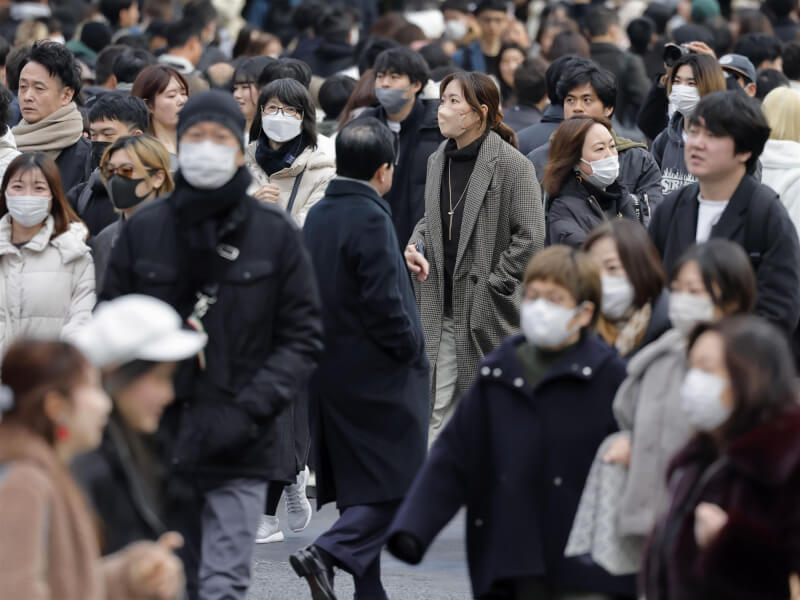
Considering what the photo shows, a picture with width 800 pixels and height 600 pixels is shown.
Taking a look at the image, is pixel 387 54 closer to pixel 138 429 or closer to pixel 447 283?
pixel 447 283

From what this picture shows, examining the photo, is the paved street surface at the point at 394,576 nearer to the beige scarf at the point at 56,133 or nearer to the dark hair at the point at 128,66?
the beige scarf at the point at 56,133

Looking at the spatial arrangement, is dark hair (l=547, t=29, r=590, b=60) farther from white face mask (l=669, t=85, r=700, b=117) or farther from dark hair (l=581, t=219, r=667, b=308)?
dark hair (l=581, t=219, r=667, b=308)

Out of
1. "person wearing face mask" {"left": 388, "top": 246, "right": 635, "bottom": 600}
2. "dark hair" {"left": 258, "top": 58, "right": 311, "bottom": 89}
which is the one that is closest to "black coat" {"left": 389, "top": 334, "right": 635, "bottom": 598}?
"person wearing face mask" {"left": 388, "top": 246, "right": 635, "bottom": 600}

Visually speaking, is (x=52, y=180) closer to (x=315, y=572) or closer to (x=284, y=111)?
(x=284, y=111)

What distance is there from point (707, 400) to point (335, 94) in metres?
7.09

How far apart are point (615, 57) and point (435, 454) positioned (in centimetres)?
854

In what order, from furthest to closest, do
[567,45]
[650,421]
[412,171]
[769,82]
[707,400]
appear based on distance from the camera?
[567,45] → [769,82] → [412,171] → [650,421] → [707,400]

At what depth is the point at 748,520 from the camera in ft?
13.7

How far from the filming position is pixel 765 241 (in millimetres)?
6215

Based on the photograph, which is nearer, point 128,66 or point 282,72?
point 282,72

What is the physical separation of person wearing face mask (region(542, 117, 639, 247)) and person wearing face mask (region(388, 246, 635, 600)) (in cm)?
267

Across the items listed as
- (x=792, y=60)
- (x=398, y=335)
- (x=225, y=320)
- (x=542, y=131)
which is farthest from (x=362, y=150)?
(x=792, y=60)

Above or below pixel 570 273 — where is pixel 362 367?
below

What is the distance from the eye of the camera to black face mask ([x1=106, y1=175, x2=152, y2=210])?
7035 millimetres
